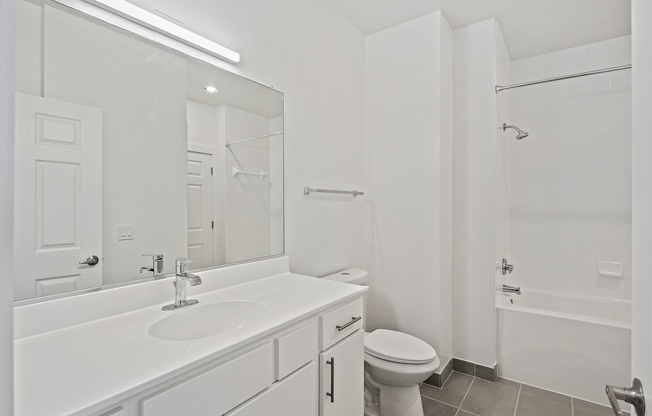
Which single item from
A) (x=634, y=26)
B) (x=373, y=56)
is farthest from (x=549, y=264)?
(x=634, y=26)

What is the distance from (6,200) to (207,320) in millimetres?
987

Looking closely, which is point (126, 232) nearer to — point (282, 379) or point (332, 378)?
point (282, 379)

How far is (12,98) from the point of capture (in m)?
0.33

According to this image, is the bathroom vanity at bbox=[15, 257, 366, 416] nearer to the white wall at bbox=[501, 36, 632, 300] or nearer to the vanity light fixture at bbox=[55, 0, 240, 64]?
the vanity light fixture at bbox=[55, 0, 240, 64]

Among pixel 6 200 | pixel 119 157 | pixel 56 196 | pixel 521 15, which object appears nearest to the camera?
pixel 6 200

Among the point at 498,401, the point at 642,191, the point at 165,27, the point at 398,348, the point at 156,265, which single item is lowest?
the point at 498,401

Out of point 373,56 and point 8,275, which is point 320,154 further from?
point 8,275

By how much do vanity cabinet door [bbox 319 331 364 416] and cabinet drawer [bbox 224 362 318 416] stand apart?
6 centimetres

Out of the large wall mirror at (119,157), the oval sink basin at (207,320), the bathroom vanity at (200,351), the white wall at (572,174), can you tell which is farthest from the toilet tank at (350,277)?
the white wall at (572,174)

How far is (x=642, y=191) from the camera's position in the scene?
0.56 m

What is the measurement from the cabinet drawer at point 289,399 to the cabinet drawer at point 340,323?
0.11m

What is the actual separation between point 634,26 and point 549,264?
8.99 ft

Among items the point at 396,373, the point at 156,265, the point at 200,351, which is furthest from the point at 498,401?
the point at 156,265

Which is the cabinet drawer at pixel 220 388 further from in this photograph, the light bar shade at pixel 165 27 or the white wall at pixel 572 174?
the white wall at pixel 572 174
